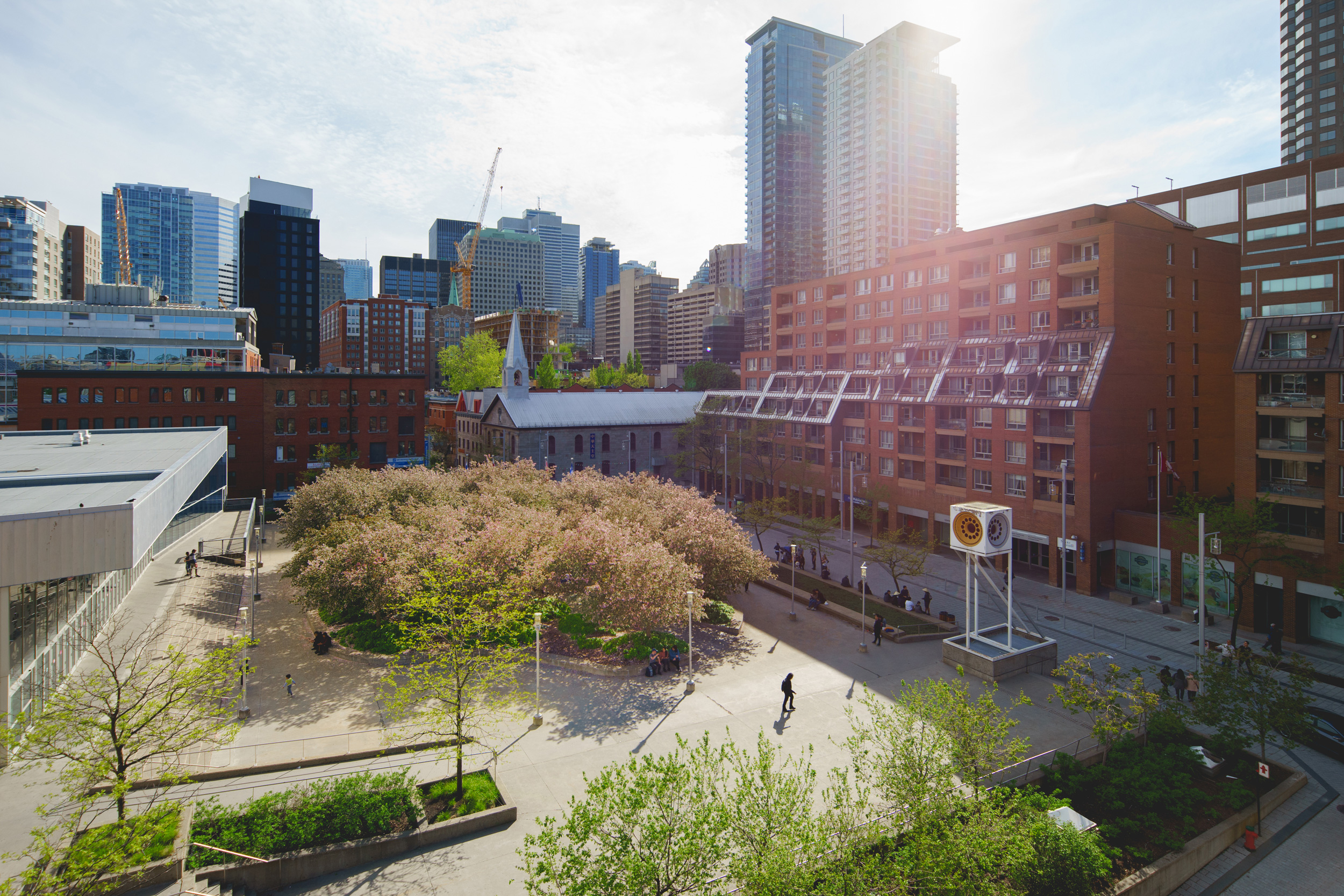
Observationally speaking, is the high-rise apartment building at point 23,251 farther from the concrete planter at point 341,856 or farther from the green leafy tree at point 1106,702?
the green leafy tree at point 1106,702

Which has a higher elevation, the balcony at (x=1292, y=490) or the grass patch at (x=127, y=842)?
the balcony at (x=1292, y=490)

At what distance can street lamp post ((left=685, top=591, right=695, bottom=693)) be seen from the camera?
3059 centimetres

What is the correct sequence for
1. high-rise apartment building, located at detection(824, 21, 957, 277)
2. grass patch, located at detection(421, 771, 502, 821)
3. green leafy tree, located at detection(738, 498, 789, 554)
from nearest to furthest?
grass patch, located at detection(421, 771, 502, 821) → green leafy tree, located at detection(738, 498, 789, 554) → high-rise apartment building, located at detection(824, 21, 957, 277)

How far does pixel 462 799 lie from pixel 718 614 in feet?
65.5

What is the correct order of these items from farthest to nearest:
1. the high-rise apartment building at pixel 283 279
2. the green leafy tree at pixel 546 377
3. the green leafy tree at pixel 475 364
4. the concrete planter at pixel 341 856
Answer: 1. the high-rise apartment building at pixel 283 279
2. the green leafy tree at pixel 546 377
3. the green leafy tree at pixel 475 364
4. the concrete planter at pixel 341 856

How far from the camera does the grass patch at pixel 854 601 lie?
129ft

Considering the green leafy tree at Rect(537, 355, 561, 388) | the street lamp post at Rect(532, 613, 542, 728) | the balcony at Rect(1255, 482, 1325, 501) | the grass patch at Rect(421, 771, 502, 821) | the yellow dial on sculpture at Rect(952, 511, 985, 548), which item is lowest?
the grass patch at Rect(421, 771, 502, 821)

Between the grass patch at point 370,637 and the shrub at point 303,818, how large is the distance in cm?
1298

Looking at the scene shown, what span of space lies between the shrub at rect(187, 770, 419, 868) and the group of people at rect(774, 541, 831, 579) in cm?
3378

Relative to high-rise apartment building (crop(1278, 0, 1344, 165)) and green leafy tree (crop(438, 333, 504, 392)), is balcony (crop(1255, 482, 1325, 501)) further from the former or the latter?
green leafy tree (crop(438, 333, 504, 392))

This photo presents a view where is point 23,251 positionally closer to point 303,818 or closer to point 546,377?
point 546,377

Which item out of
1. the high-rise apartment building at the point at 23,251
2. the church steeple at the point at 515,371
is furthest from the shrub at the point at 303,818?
the high-rise apartment building at the point at 23,251

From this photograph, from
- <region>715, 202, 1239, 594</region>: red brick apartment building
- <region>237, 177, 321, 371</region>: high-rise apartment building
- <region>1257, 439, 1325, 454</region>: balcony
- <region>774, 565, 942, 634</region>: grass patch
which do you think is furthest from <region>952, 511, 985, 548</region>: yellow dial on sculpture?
<region>237, 177, 321, 371</region>: high-rise apartment building

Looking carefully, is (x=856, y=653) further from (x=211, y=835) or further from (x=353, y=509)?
(x=353, y=509)
